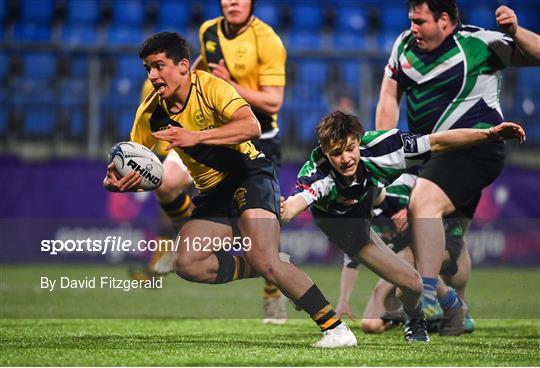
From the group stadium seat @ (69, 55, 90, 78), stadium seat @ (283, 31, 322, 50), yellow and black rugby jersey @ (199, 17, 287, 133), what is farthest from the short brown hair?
stadium seat @ (283, 31, 322, 50)

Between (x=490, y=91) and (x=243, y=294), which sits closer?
(x=490, y=91)

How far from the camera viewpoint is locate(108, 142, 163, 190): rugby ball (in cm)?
554

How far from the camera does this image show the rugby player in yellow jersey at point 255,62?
7.43 metres

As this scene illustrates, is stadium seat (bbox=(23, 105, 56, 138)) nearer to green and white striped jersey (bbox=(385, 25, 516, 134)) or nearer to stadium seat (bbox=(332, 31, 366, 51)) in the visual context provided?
stadium seat (bbox=(332, 31, 366, 51))

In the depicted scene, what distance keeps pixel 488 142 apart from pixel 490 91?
1.20 ft

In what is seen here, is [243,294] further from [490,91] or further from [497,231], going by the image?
[497,231]

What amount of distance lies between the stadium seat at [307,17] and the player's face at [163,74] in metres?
11.5

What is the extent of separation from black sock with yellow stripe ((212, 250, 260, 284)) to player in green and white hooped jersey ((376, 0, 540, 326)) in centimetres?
108

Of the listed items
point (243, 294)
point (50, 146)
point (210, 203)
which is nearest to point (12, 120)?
point (50, 146)

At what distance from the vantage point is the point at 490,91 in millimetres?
6570

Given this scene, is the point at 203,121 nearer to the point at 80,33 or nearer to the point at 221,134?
the point at 221,134

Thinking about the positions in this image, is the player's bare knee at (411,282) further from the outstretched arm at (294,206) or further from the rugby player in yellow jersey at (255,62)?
the rugby player in yellow jersey at (255,62)
